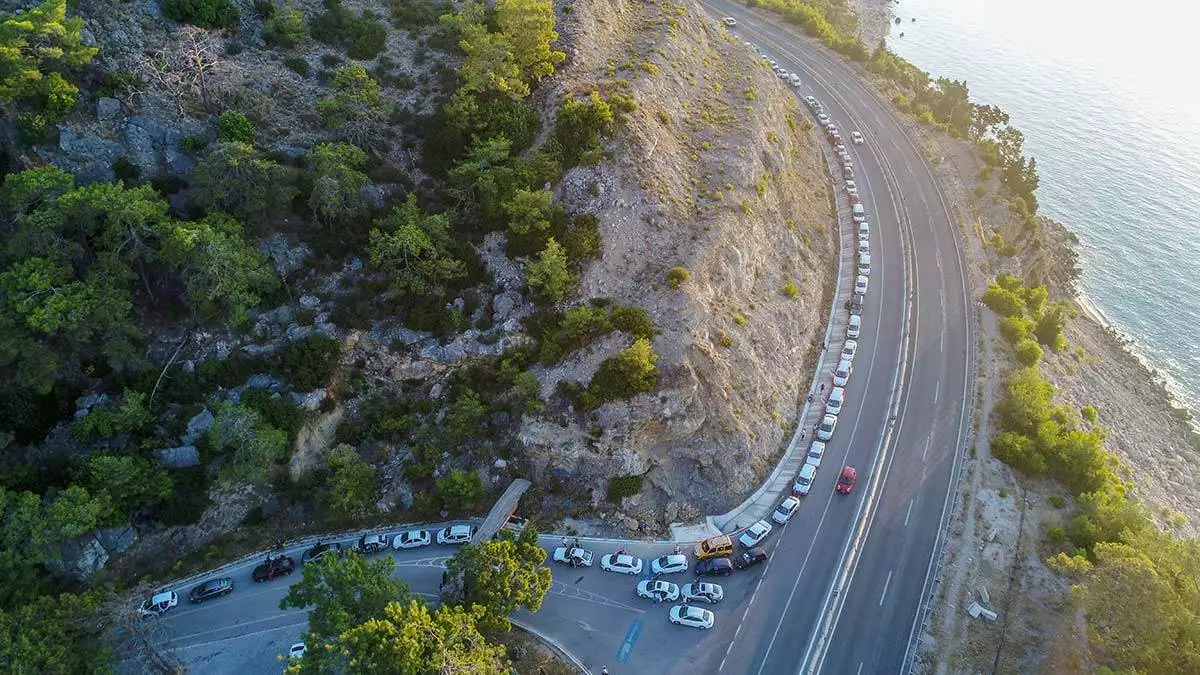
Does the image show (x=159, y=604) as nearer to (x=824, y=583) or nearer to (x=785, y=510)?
(x=785, y=510)

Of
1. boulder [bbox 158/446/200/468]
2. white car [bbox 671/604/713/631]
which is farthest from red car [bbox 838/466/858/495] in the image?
boulder [bbox 158/446/200/468]

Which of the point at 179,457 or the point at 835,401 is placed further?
the point at 835,401

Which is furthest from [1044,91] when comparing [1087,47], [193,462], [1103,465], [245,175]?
[193,462]

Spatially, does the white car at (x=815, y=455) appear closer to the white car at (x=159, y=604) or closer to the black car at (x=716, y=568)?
the black car at (x=716, y=568)

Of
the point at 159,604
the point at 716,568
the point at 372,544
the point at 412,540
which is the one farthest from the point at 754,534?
the point at 159,604

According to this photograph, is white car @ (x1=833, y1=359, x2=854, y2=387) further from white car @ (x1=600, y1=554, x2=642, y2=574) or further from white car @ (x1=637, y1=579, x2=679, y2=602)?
white car @ (x1=600, y1=554, x2=642, y2=574)

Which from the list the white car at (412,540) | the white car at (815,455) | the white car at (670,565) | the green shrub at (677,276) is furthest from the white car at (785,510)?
the white car at (412,540)
